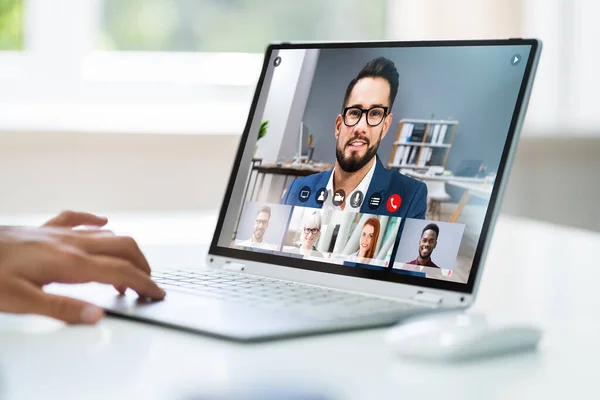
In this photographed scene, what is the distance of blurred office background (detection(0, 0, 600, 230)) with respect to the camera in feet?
7.97

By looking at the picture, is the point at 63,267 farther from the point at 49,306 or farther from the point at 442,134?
the point at 442,134

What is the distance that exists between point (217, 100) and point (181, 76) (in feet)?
0.47

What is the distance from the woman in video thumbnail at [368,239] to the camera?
0.82 metres

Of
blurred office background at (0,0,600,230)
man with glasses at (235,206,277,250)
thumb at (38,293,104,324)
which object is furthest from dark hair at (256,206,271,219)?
blurred office background at (0,0,600,230)

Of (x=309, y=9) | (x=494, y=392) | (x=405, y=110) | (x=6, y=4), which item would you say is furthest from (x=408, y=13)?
(x=494, y=392)

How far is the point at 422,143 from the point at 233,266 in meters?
0.25

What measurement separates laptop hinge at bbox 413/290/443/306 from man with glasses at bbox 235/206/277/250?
213 millimetres

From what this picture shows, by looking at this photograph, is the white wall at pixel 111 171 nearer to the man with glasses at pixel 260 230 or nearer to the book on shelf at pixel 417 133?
the man with glasses at pixel 260 230

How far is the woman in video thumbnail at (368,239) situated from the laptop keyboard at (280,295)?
0.05 metres

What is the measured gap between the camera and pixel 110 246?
0.73 meters

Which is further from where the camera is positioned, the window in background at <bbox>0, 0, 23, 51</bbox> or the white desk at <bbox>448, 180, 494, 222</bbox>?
the window in background at <bbox>0, 0, 23, 51</bbox>

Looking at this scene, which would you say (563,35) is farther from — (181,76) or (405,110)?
(405,110)

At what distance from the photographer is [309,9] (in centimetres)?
282

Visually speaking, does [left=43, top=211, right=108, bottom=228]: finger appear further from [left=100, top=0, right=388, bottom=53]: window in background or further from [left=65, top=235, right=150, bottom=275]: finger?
[left=100, top=0, right=388, bottom=53]: window in background
